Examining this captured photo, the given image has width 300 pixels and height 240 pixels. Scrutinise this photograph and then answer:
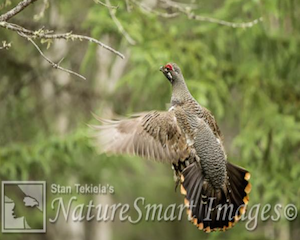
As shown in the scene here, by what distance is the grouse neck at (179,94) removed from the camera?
15.0ft

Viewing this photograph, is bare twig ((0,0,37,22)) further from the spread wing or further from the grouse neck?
the grouse neck

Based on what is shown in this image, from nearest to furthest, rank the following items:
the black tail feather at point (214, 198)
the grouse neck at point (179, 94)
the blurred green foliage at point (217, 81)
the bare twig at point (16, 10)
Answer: the bare twig at point (16, 10), the black tail feather at point (214, 198), the grouse neck at point (179, 94), the blurred green foliage at point (217, 81)

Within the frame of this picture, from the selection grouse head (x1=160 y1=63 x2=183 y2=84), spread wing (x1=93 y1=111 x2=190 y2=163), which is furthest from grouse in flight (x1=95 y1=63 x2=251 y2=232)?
grouse head (x1=160 y1=63 x2=183 y2=84)

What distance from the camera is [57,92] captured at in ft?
28.7

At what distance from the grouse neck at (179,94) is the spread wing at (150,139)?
0.13 meters

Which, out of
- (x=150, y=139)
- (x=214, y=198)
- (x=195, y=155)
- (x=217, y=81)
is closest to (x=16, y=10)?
(x=150, y=139)

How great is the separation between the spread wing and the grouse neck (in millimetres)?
126

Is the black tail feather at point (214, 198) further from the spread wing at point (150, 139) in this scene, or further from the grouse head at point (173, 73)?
the grouse head at point (173, 73)

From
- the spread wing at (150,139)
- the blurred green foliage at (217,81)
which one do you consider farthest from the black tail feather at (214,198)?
the blurred green foliage at (217,81)

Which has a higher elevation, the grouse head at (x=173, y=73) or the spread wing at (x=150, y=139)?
the grouse head at (x=173, y=73)

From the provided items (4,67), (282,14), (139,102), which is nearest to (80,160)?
(139,102)

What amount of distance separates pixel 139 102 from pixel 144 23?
1.21 metres

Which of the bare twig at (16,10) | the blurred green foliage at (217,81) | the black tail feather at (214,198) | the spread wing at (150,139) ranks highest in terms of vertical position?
the blurred green foliage at (217,81)

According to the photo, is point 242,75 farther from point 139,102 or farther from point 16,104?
point 16,104
